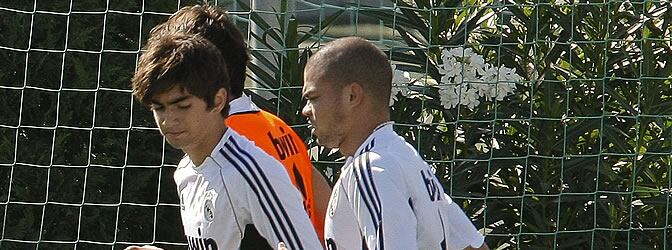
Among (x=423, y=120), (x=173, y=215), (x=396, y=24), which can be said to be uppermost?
(x=396, y=24)

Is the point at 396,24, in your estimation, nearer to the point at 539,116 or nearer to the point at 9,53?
the point at 539,116

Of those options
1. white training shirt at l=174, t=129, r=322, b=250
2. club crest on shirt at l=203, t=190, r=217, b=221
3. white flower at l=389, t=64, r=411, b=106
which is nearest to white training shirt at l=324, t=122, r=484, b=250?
white training shirt at l=174, t=129, r=322, b=250

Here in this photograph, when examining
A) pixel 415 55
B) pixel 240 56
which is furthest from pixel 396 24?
pixel 240 56

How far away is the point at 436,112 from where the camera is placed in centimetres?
579

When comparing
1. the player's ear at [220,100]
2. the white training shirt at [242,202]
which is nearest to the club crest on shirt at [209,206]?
the white training shirt at [242,202]

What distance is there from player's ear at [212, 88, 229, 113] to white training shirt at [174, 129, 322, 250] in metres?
0.07

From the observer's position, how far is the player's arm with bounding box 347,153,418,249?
334 cm

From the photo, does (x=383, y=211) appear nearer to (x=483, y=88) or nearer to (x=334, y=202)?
(x=334, y=202)

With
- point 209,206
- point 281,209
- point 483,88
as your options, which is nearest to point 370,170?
point 281,209

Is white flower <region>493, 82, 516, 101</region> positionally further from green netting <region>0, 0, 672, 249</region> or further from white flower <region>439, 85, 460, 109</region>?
white flower <region>439, 85, 460, 109</region>

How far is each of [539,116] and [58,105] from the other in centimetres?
192

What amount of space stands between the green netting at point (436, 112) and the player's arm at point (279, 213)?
2.26m

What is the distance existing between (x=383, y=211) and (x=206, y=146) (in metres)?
0.48

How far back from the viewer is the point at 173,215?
5.81 metres
